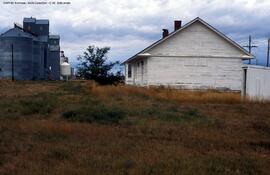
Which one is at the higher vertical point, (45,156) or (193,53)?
(193,53)

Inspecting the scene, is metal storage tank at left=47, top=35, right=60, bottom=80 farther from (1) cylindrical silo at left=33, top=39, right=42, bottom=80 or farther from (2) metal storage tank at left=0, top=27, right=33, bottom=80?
(2) metal storage tank at left=0, top=27, right=33, bottom=80

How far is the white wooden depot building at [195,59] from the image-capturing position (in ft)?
113

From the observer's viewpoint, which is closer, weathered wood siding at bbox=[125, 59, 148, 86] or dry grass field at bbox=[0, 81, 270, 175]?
dry grass field at bbox=[0, 81, 270, 175]

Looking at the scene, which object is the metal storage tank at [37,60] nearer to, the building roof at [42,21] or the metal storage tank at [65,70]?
the building roof at [42,21]

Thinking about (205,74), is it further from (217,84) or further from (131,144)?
(131,144)

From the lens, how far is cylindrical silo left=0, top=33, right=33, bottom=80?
6325cm

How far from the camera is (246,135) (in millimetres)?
12383

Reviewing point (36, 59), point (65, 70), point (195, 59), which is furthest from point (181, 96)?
point (65, 70)

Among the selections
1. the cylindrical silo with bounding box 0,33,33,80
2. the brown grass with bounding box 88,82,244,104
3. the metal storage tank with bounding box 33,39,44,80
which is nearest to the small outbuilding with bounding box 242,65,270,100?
the brown grass with bounding box 88,82,244,104

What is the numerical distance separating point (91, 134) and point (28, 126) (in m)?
2.27

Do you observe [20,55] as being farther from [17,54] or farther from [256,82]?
[256,82]

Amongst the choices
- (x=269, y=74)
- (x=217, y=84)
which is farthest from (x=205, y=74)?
(x=269, y=74)

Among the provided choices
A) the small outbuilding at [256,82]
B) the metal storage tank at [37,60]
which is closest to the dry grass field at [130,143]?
the small outbuilding at [256,82]

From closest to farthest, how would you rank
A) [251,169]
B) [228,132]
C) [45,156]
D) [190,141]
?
[251,169] → [45,156] → [190,141] → [228,132]
